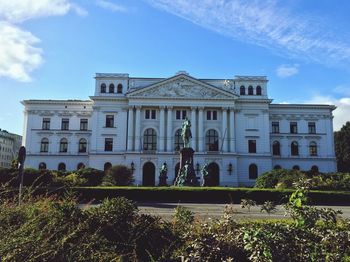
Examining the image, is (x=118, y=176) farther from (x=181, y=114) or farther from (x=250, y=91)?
(x=250, y=91)

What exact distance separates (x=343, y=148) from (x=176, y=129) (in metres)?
40.3

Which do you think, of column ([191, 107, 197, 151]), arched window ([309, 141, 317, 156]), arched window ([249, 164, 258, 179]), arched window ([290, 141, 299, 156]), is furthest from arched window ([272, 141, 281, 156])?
column ([191, 107, 197, 151])

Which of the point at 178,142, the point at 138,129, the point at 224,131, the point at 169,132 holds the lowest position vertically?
the point at 178,142

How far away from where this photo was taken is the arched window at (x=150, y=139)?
216 feet

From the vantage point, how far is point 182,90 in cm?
6656

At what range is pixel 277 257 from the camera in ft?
22.5

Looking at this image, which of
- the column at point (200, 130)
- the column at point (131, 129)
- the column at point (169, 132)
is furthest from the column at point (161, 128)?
the column at point (200, 130)

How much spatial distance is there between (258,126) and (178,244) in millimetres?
61177

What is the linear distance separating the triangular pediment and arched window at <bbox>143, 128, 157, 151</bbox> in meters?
6.36

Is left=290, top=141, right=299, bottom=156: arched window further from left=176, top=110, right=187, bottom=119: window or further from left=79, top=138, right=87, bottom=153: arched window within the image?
left=79, top=138, right=87, bottom=153: arched window

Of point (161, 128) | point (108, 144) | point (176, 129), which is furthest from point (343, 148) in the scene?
point (108, 144)

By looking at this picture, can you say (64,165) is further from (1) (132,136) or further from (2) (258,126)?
(2) (258,126)

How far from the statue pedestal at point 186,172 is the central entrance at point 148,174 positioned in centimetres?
2604

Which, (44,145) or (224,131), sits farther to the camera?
(44,145)
